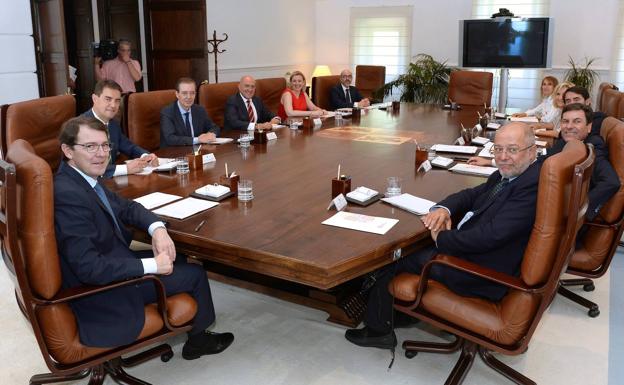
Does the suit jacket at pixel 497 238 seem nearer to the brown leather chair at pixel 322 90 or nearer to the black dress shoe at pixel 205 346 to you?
the black dress shoe at pixel 205 346

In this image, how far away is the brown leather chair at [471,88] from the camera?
6699 millimetres

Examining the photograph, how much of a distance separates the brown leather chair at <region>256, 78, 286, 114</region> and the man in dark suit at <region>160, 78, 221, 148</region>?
1.62 metres

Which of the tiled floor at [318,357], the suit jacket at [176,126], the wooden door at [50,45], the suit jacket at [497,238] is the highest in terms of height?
the wooden door at [50,45]

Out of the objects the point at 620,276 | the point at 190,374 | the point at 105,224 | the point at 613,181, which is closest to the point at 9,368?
the point at 190,374

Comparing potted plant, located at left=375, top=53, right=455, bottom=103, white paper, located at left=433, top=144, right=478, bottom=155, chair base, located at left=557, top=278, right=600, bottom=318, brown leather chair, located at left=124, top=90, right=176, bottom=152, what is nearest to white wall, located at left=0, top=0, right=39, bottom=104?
brown leather chair, located at left=124, top=90, right=176, bottom=152

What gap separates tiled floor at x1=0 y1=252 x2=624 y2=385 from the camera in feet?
7.86

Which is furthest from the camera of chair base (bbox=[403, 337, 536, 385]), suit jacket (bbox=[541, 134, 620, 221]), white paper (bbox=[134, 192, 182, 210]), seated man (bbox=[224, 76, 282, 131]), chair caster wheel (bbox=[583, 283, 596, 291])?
seated man (bbox=[224, 76, 282, 131])

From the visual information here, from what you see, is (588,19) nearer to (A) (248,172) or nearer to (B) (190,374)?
(A) (248,172)

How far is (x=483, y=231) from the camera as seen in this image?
211 centimetres

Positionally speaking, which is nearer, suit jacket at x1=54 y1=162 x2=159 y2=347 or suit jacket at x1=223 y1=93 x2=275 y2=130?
suit jacket at x1=54 y1=162 x2=159 y2=347

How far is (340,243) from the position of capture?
2.05 metres

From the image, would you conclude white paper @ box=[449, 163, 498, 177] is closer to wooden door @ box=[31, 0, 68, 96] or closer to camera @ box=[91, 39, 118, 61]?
wooden door @ box=[31, 0, 68, 96]

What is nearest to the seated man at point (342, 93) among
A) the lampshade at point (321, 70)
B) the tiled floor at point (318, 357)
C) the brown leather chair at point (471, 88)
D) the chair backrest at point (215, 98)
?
the brown leather chair at point (471, 88)

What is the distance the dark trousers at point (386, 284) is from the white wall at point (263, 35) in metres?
5.47
